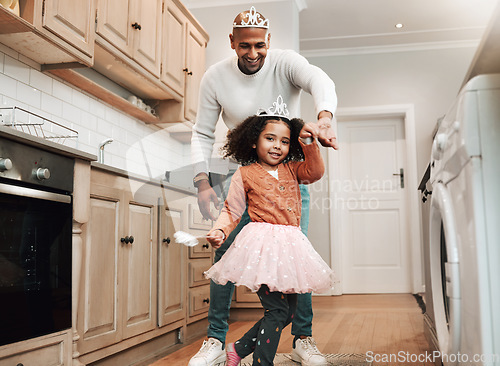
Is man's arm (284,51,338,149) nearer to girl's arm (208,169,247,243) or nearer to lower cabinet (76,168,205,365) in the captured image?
girl's arm (208,169,247,243)

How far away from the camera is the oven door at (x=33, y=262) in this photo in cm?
117

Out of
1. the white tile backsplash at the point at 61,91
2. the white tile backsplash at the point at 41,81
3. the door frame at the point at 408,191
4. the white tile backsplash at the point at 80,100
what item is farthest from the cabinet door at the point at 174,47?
the door frame at the point at 408,191

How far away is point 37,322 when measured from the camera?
1.25 metres

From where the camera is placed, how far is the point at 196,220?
1472mm

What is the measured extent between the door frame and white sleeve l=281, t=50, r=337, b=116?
2678 mm

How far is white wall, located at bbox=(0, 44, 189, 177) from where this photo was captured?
1776mm

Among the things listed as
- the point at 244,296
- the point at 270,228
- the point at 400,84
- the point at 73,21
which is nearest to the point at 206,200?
the point at 270,228

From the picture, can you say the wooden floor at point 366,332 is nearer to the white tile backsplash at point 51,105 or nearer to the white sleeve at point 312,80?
the white sleeve at point 312,80

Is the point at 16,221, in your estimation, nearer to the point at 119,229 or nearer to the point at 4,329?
the point at 4,329

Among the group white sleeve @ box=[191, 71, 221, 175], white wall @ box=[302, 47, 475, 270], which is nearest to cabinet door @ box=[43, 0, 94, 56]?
white sleeve @ box=[191, 71, 221, 175]

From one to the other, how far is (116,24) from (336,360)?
1518 mm

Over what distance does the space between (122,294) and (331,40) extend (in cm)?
270

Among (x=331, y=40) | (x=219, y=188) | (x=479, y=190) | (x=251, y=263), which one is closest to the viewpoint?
(x=479, y=190)

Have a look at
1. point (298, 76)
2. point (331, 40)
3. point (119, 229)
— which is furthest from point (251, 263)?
point (331, 40)
